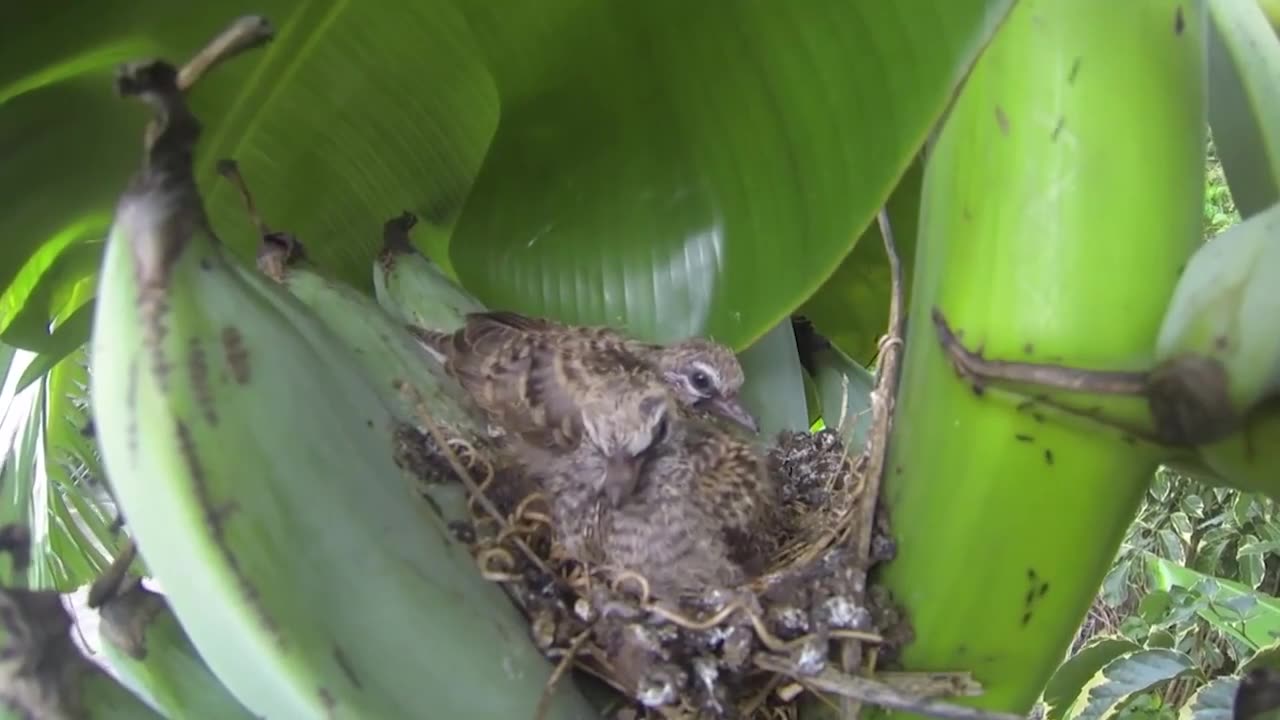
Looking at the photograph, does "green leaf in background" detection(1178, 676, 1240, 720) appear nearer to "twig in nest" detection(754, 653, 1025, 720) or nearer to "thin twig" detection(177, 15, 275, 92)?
"twig in nest" detection(754, 653, 1025, 720)

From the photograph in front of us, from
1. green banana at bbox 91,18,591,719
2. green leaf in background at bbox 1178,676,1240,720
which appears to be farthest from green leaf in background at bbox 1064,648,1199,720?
green banana at bbox 91,18,591,719

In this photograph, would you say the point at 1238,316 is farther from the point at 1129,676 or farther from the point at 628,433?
the point at 1129,676

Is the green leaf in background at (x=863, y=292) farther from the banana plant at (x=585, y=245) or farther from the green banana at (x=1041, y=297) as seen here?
the green banana at (x=1041, y=297)

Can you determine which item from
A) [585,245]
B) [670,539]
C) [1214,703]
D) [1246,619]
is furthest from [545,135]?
[1246,619]

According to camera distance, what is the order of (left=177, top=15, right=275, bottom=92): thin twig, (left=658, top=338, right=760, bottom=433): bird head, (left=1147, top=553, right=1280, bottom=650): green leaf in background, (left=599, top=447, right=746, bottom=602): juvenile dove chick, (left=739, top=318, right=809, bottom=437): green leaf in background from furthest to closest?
(left=1147, top=553, right=1280, bottom=650): green leaf in background < (left=739, top=318, right=809, bottom=437): green leaf in background < (left=658, top=338, right=760, bottom=433): bird head < (left=599, top=447, right=746, bottom=602): juvenile dove chick < (left=177, top=15, right=275, bottom=92): thin twig

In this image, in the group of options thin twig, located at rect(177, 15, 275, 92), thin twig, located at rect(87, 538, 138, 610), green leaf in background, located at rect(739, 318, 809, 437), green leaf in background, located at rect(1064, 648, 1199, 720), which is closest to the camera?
thin twig, located at rect(177, 15, 275, 92)

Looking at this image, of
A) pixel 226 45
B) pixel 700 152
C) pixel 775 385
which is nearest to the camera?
pixel 226 45

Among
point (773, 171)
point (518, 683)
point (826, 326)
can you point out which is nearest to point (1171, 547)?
point (826, 326)
